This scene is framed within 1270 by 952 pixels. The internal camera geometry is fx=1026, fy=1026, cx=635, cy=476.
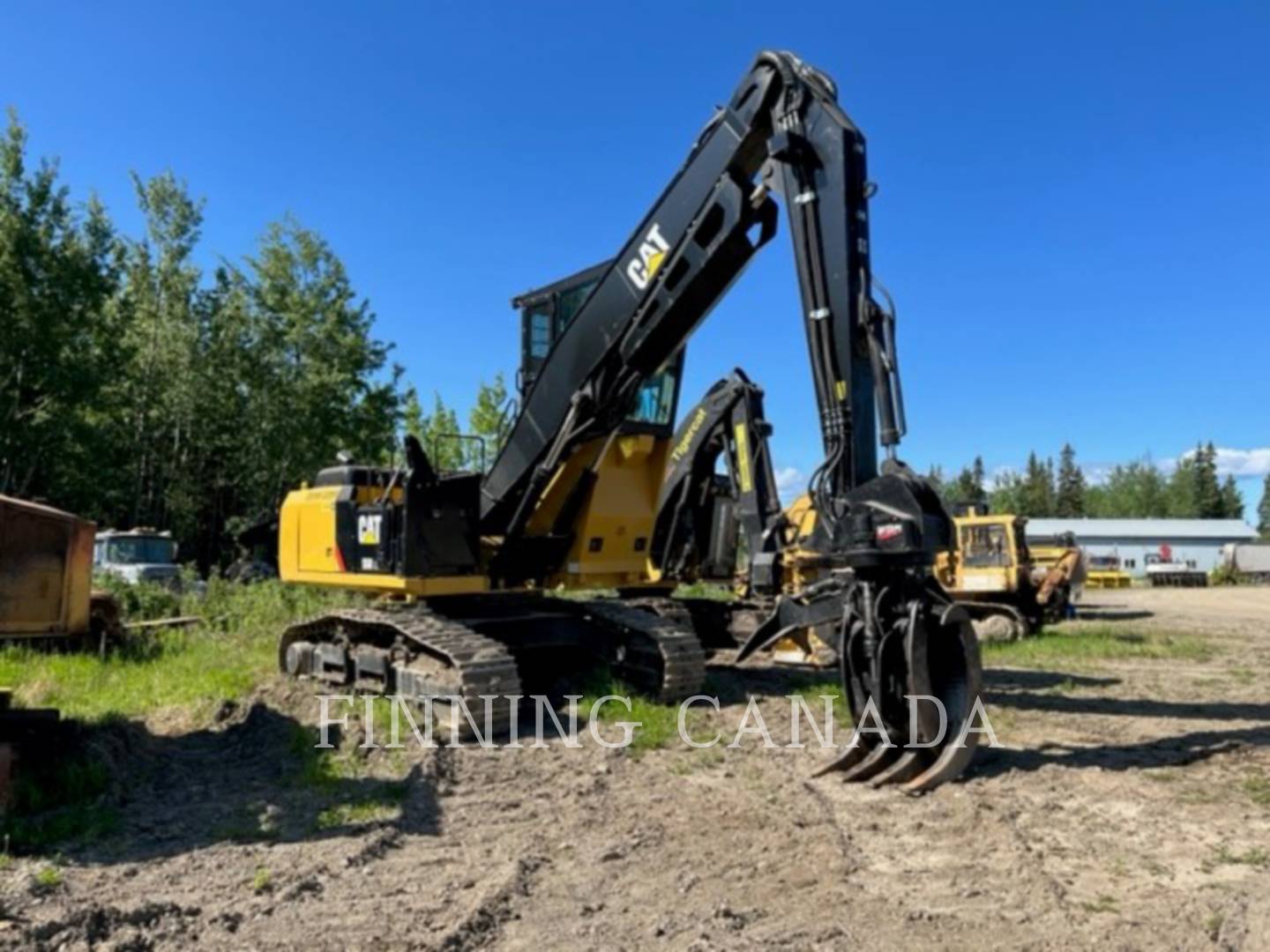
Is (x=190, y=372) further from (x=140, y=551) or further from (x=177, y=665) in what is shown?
(x=177, y=665)

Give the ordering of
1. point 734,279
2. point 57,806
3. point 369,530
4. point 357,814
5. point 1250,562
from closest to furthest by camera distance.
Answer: point 357,814 < point 57,806 < point 734,279 < point 369,530 < point 1250,562

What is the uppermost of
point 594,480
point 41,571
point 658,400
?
point 658,400

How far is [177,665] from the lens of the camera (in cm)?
1132

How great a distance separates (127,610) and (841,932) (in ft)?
44.3

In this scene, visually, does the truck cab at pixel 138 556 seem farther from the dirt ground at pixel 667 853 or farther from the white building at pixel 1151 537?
the white building at pixel 1151 537

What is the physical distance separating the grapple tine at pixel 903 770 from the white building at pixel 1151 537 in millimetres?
73326

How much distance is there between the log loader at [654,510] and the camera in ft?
20.4

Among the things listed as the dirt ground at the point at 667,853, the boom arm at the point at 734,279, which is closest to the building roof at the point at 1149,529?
the boom arm at the point at 734,279

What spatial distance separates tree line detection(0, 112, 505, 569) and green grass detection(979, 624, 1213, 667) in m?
15.0

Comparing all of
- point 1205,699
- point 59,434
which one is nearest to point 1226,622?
point 1205,699

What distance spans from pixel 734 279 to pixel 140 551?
15.9 m

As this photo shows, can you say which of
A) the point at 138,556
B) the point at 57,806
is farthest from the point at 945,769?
the point at 138,556

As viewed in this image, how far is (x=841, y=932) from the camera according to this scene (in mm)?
3920

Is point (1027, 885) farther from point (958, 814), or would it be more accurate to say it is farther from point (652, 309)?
point (652, 309)
